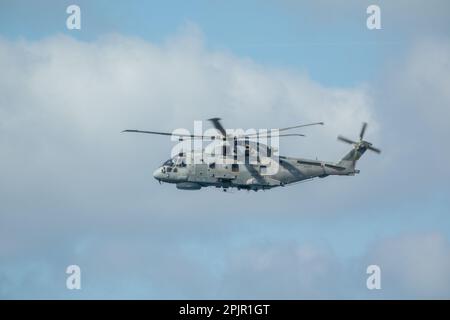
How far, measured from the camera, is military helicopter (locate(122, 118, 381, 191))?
9024 cm

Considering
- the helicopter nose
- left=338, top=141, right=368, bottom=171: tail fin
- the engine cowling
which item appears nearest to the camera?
the engine cowling

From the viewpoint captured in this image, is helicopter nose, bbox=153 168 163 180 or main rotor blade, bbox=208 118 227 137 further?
helicopter nose, bbox=153 168 163 180

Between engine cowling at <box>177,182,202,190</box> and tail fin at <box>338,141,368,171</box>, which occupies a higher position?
tail fin at <box>338,141,368,171</box>

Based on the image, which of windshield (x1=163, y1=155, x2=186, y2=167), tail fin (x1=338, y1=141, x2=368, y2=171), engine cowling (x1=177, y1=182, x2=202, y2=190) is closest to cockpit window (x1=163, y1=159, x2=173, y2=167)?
windshield (x1=163, y1=155, x2=186, y2=167)

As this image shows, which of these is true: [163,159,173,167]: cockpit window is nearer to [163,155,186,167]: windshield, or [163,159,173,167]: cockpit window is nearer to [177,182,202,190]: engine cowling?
[163,155,186,167]: windshield

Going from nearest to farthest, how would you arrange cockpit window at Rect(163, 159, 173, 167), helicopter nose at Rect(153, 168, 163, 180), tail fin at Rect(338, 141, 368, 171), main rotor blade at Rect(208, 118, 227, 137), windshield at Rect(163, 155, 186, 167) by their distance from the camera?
main rotor blade at Rect(208, 118, 227, 137)
windshield at Rect(163, 155, 186, 167)
tail fin at Rect(338, 141, 368, 171)
cockpit window at Rect(163, 159, 173, 167)
helicopter nose at Rect(153, 168, 163, 180)

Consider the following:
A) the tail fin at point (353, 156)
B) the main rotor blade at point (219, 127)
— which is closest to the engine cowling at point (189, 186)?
the main rotor blade at point (219, 127)

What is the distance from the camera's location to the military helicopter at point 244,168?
9024 cm

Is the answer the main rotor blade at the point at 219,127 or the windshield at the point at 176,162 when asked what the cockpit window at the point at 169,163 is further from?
the main rotor blade at the point at 219,127


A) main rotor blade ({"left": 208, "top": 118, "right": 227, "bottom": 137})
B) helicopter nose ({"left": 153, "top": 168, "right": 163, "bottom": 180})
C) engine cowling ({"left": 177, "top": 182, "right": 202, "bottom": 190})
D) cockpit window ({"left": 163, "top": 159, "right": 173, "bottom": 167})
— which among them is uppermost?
main rotor blade ({"left": 208, "top": 118, "right": 227, "bottom": 137})

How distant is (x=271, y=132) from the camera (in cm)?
8762
